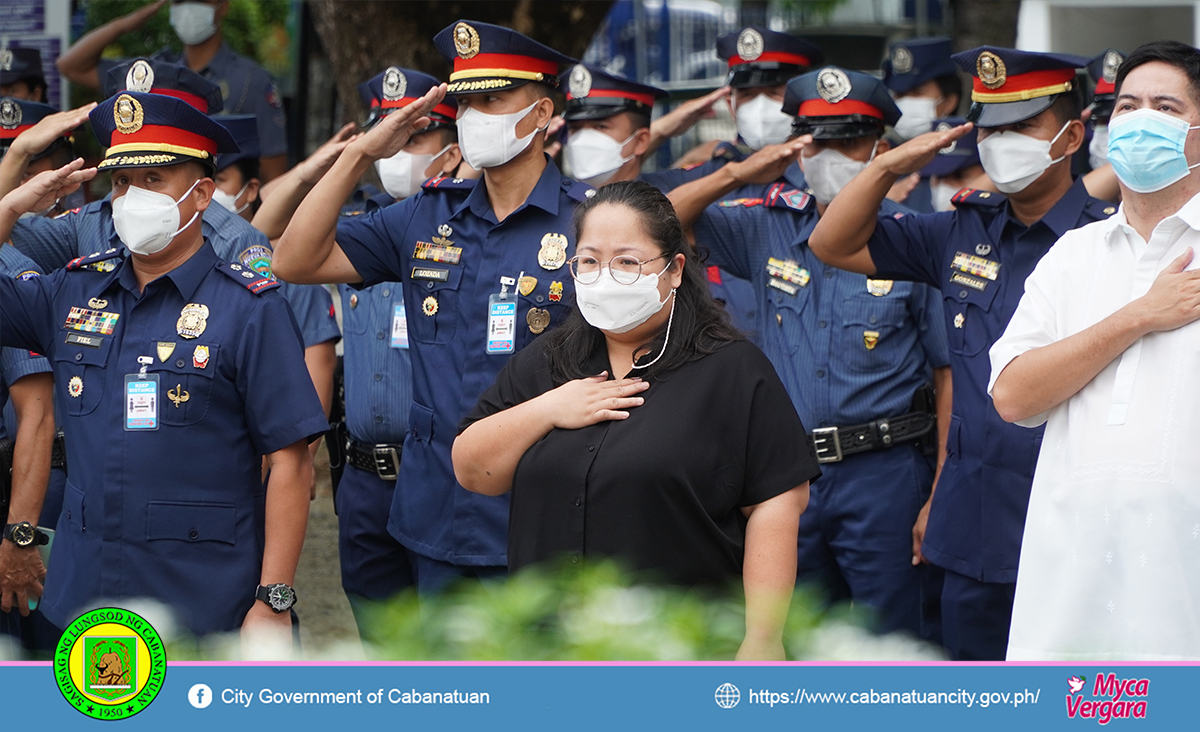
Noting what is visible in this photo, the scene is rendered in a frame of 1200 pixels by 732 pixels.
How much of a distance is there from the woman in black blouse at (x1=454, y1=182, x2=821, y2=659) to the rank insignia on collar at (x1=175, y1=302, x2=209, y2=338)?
3.20ft

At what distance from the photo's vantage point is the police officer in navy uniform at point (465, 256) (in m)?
4.07

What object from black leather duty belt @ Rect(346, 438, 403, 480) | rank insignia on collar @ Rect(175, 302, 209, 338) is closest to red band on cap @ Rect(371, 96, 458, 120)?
black leather duty belt @ Rect(346, 438, 403, 480)

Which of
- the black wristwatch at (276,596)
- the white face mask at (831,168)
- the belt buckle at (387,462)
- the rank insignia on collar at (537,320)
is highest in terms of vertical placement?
the white face mask at (831,168)

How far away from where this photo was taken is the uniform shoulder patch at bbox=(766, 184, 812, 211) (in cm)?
491

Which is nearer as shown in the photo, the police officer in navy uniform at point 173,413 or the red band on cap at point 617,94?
the police officer in navy uniform at point 173,413

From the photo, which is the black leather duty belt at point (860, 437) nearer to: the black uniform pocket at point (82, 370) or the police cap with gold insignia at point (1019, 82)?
the police cap with gold insignia at point (1019, 82)

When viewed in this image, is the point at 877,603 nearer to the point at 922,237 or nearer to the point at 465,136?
the point at 922,237

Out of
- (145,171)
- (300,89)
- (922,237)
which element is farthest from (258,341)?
(300,89)

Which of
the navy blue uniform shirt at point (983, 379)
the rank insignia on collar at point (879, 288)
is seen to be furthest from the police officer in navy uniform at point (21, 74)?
the navy blue uniform shirt at point (983, 379)

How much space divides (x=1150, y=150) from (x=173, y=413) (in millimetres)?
2560

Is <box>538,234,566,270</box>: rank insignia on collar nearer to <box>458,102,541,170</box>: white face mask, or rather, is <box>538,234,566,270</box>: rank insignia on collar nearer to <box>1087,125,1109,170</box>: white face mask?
<box>458,102,541,170</box>: white face mask

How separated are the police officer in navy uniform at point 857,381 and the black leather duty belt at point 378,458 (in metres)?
1.38

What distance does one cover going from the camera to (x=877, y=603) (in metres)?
4.57

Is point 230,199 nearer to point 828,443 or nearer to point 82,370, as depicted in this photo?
point 82,370
